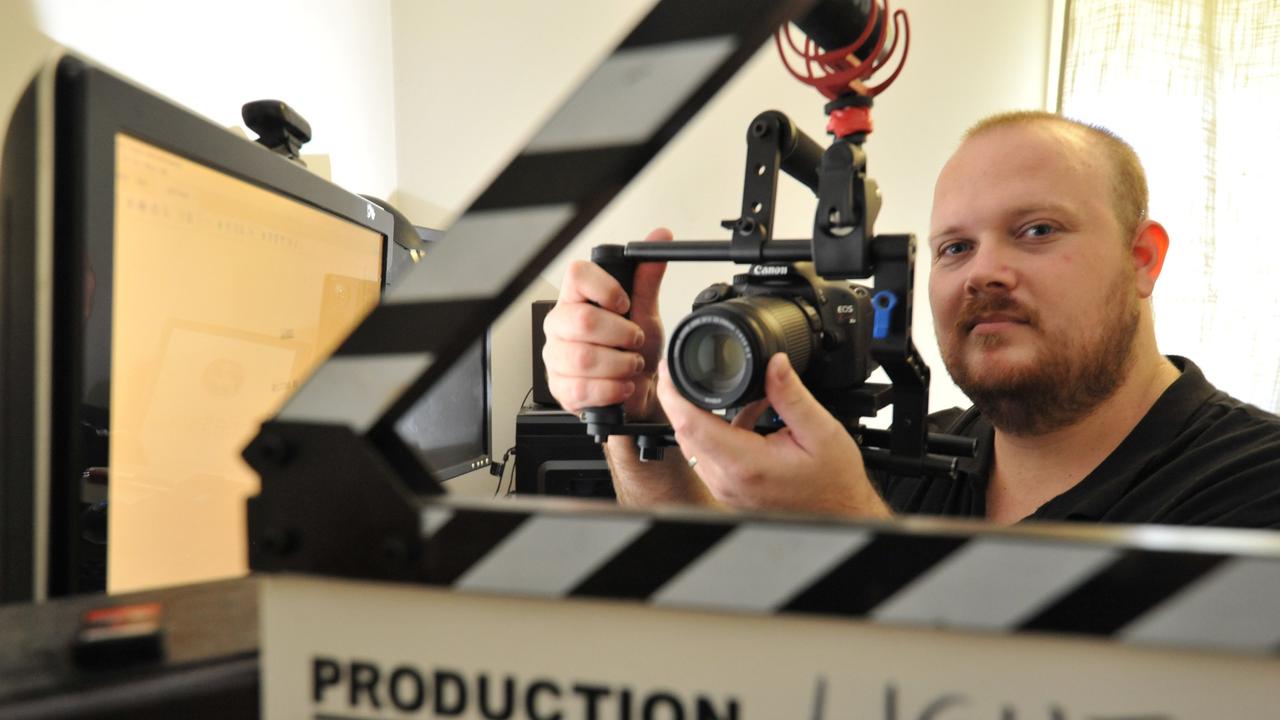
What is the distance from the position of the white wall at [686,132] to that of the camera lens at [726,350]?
1.49m

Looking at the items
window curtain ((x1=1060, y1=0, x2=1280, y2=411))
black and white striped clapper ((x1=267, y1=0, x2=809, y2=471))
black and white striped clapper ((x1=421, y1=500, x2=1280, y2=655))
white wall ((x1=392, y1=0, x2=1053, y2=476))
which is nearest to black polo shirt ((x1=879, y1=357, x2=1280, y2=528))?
black and white striped clapper ((x1=421, y1=500, x2=1280, y2=655))

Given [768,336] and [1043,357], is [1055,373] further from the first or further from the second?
[768,336]

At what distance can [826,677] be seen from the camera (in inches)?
10.0

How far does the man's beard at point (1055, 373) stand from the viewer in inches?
36.7

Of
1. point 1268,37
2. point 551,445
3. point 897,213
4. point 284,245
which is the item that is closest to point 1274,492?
point 284,245

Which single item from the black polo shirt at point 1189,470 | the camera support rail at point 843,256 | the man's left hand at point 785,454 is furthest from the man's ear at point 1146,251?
the man's left hand at point 785,454

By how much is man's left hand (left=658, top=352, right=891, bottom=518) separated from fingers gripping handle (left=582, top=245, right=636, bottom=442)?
0.42 feet

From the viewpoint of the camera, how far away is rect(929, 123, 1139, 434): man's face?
937 mm

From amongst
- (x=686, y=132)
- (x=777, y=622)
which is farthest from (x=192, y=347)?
(x=686, y=132)

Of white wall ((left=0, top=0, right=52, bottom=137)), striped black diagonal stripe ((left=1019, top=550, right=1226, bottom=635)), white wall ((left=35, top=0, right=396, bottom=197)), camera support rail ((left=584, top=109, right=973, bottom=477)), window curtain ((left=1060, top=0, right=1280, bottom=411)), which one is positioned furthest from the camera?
window curtain ((left=1060, top=0, right=1280, bottom=411))

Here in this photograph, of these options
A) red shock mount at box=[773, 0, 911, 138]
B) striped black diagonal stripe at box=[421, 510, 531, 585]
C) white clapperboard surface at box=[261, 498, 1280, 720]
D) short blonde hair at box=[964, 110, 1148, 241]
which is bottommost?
white clapperboard surface at box=[261, 498, 1280, 720]

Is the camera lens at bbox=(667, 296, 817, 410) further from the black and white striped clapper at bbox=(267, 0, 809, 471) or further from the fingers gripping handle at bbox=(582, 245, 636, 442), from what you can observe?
the black and white striped clapper at bbox=(267, 0, 809, 471)

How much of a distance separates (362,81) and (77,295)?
5.10 feet

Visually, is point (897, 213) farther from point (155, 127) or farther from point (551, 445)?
point (155, 127)
